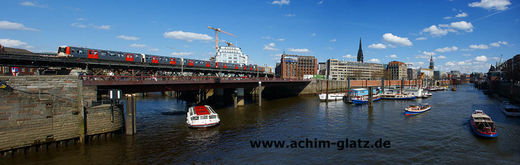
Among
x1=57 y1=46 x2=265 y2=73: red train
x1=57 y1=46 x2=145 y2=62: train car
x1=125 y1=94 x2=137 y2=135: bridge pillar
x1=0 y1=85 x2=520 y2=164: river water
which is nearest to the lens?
x1=0 y1=85 x2=520 y2=164: river water

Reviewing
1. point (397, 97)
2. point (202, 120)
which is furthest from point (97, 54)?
point (397, 97)

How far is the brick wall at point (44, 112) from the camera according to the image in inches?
847

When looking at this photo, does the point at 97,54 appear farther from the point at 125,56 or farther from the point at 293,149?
the point at 293,149

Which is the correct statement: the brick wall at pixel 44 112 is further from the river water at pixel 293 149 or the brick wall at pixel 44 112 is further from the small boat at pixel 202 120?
the small boat at pixel 202 120

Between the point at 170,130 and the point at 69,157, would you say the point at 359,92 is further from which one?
the point at 69,157

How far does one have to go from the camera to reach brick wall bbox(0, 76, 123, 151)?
2152cm

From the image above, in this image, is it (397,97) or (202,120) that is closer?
(202,120)

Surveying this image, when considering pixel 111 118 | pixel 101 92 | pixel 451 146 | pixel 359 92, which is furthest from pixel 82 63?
pixel 359 92

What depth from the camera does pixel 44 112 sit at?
76.1 ft

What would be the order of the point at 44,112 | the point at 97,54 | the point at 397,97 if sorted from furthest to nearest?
the point at 397,97
the point at 97,54
the point at 44,112

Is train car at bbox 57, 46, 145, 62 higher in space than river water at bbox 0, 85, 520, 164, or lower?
higher

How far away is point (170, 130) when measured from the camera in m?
33.6

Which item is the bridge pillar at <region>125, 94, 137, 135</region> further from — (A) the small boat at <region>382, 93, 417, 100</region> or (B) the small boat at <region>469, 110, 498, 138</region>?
(A) the small boat at <region>382, 93, 417, 100</region>

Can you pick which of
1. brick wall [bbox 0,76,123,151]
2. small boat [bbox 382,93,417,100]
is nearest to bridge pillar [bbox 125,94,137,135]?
brick wall [bbox 0,76,123,151]
